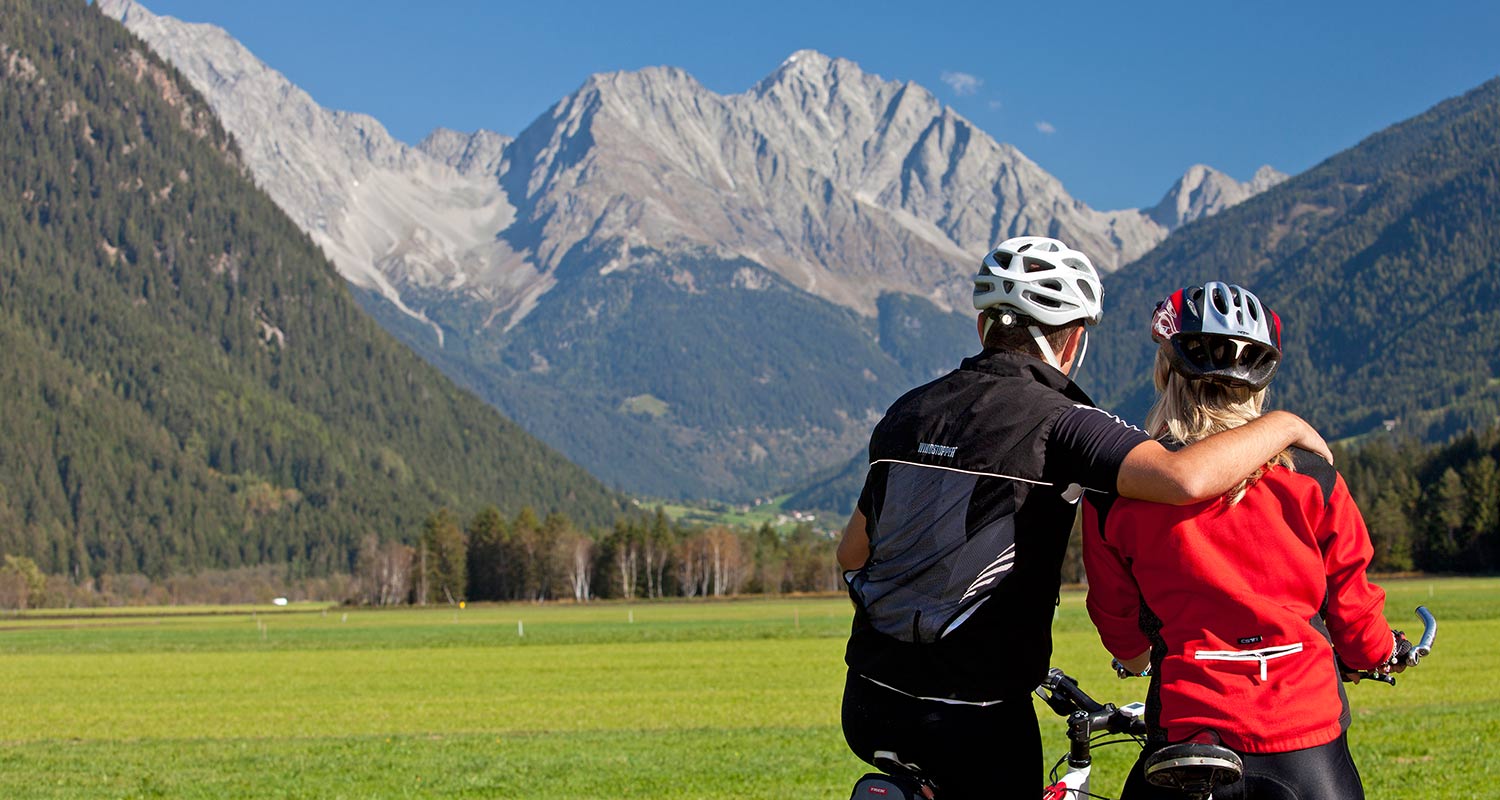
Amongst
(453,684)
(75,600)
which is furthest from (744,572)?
(453,684)

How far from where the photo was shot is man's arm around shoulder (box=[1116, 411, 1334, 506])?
4957 millimetres

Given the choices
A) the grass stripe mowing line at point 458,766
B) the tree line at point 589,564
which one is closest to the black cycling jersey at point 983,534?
the grass stripe mowing line at point 458,766

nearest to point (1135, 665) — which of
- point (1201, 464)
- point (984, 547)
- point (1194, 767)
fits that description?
point (1194, 767)

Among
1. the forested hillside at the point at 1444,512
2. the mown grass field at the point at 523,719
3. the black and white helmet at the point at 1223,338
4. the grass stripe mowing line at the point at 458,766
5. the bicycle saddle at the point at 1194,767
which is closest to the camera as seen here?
the bicycle saddle at the point at 1194,767

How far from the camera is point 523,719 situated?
29.7 meters

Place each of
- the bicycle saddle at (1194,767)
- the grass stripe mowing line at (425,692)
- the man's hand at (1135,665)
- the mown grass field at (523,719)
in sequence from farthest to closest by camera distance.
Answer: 1. the grass stripe mowing line at (425,692)
2. the mown grass field at (523,719)
3. the man's hand at (1135,665)
4. the bicycle saddle at (1194,767)

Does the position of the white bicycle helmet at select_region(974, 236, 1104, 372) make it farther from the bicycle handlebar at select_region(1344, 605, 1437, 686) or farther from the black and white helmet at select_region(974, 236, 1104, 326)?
the bicycle handlebar at select_region(1344, 605, 1437, 686)

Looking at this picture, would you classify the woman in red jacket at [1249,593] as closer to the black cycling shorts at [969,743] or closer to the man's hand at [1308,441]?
the man's hand at [1308,441]

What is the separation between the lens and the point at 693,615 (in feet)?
360

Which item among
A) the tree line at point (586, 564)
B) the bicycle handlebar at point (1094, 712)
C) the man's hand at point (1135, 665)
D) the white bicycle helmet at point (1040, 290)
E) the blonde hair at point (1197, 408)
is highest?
the tree line at point (586, 564)

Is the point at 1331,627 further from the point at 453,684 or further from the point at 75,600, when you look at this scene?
the point at 75,600

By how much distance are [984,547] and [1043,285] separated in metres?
1.11

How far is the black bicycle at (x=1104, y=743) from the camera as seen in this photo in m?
4.88

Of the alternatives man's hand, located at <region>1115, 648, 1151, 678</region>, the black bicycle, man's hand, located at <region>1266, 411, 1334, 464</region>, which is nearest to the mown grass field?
the black bicycle
